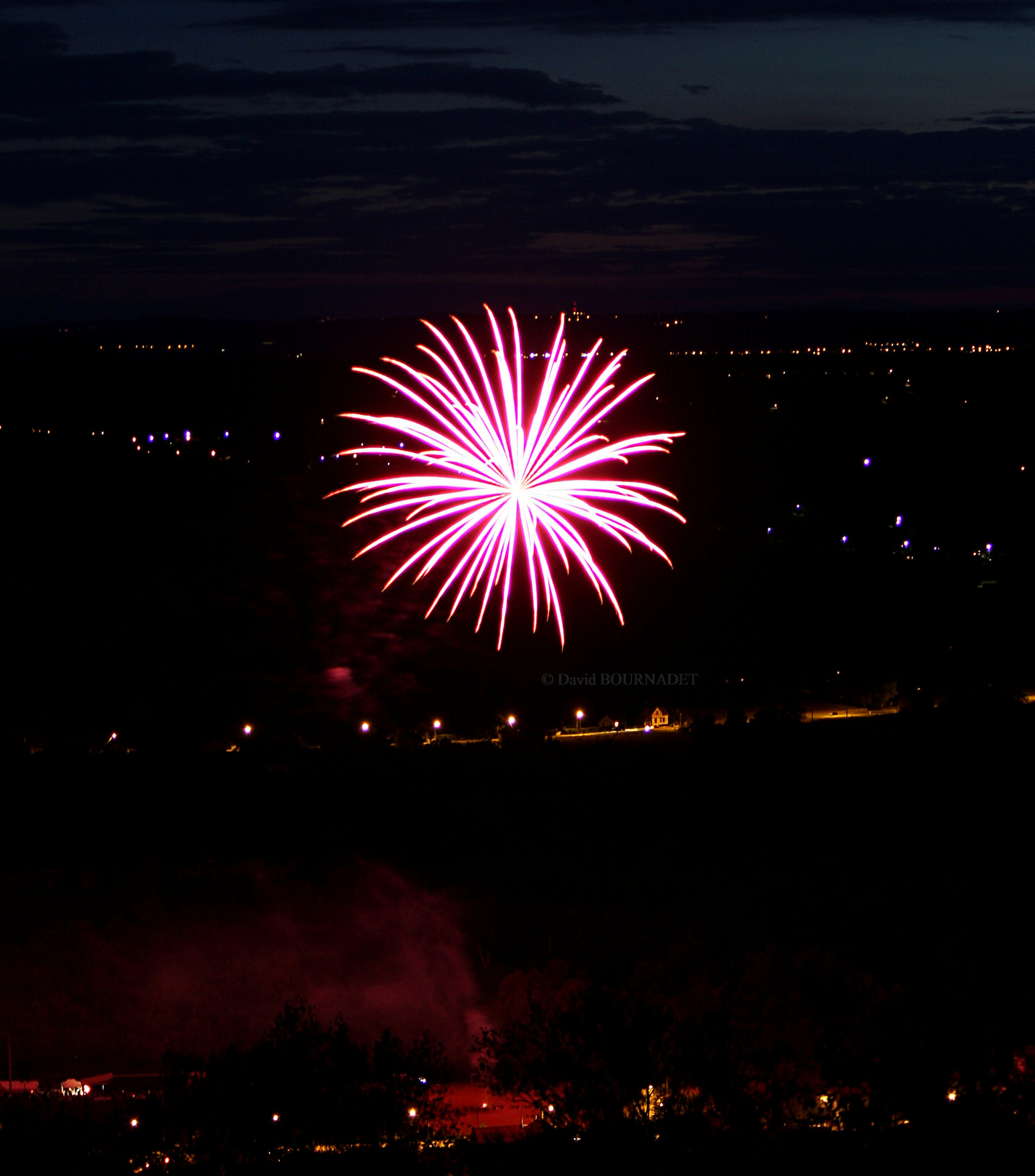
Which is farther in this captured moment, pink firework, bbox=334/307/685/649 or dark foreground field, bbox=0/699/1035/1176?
pink firework, bbox=334/307/685/649

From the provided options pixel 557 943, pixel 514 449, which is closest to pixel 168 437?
pixel 514 449

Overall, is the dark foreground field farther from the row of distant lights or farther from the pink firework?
the row of distant lights

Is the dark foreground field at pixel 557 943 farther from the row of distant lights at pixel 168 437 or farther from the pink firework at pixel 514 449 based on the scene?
the row of distant lights at pixel 168 437

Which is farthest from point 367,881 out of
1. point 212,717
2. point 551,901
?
point 212,717

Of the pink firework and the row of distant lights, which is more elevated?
the row of distant lights

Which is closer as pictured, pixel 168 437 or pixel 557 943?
pixel 557 943

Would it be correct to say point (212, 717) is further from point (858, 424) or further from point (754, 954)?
point (858, 424)

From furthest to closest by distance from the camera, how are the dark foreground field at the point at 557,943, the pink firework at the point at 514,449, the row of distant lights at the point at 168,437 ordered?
the row of distant lights at the point at 168,437 → the pink firework at the point at 514,449 → the dark foreground field at the point at 557,943

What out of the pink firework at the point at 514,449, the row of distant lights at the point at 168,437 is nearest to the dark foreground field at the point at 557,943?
the pink firework at the point at 514,449

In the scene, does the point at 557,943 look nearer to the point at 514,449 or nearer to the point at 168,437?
the point at 514,449

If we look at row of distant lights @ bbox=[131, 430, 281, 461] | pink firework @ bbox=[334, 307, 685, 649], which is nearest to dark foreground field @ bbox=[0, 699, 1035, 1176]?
pink firework @ bbox=[334, 307, 685, 649]

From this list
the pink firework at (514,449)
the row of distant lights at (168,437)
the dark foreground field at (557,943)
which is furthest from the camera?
the row of distant lights at (168,437)
